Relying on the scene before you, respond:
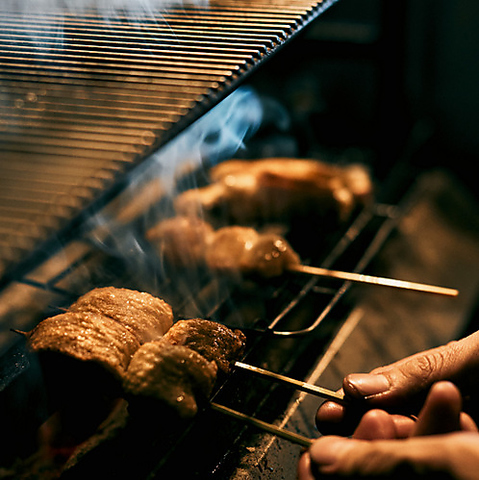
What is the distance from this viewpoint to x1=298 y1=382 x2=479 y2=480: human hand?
1.14 metres

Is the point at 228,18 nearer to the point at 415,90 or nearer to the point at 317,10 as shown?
the point at 317,10

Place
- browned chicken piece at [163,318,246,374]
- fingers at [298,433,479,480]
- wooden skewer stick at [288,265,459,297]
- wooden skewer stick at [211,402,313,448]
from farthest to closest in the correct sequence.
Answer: wooden skewer stick at [288,265,459,297] < browned chicken piece at [163,318,246,374] < wooden skewer stick at [211,402,313,448] < fingers at [298,433,479,480]

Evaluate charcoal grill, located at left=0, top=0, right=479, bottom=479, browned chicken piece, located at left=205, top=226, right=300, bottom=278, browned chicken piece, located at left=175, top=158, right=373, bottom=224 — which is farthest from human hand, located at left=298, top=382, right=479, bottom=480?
browned chicken piece, located at left=175, top=158, right=373, bottom=224

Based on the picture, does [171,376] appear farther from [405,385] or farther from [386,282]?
[386,282]

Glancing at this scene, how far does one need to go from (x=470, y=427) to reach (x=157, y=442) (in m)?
1.32

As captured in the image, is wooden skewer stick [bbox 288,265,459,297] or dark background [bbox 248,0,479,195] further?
dark background [bbox 248,0,479,195]

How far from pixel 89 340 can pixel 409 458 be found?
3.91 ft

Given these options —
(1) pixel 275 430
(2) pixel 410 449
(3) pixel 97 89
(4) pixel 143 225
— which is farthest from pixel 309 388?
(4) pixel 143 225

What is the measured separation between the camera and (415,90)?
602 centimetres

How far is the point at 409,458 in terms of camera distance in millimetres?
1187

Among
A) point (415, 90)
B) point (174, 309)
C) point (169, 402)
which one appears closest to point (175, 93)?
point (169, 402)

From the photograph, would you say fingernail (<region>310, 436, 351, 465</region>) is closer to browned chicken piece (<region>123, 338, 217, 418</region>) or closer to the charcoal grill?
browned chicken piece (<region>123, 338, 217, 418</region>)

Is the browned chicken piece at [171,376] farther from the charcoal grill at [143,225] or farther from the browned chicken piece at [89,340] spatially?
the charcoal grill at [143,225]

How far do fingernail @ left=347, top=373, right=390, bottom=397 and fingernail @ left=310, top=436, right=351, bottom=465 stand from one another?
1.08 ft
